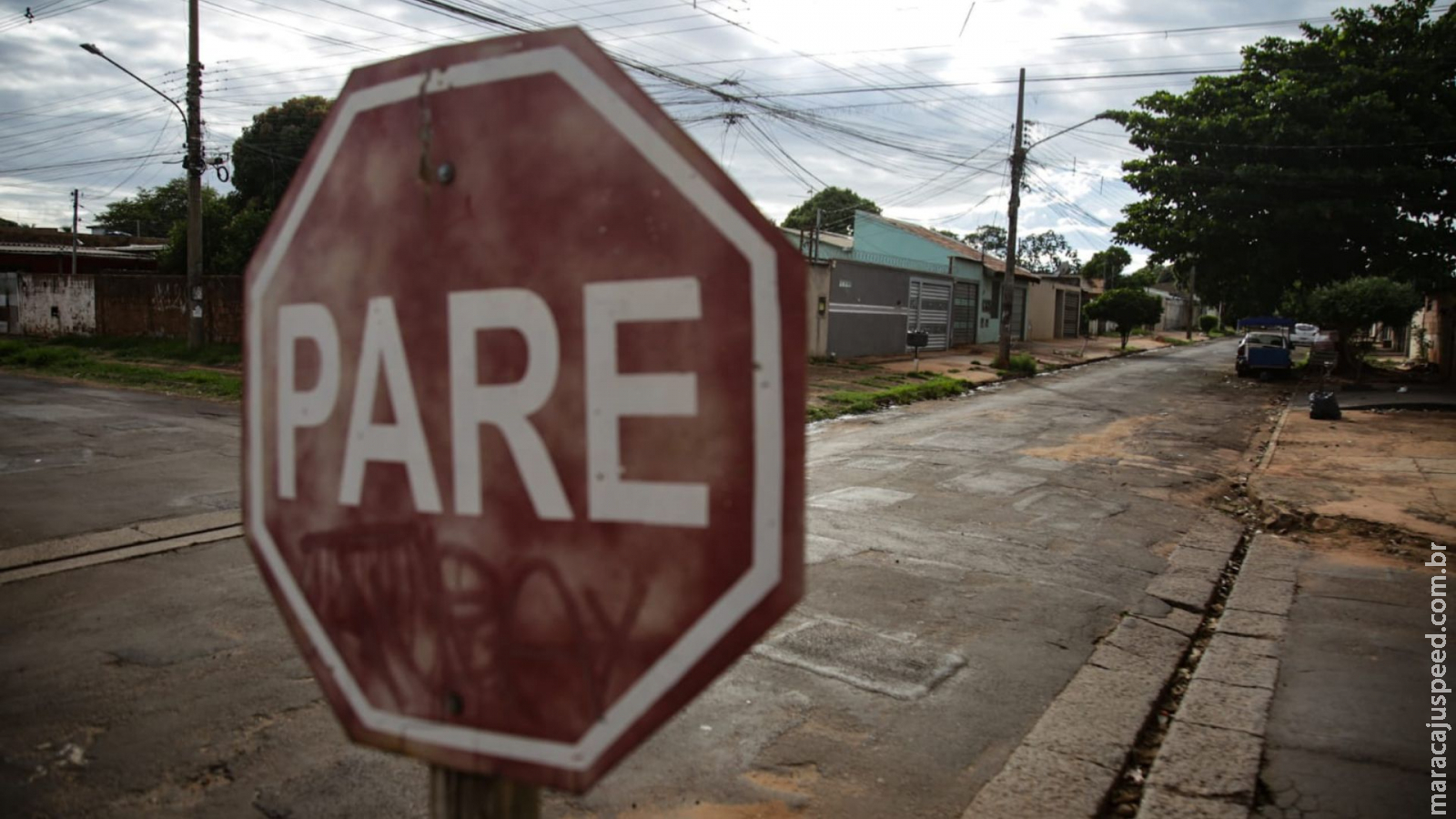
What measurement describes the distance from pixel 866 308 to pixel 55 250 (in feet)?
108

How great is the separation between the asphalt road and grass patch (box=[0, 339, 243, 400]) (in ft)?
25.3

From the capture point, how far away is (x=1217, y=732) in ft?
12.7

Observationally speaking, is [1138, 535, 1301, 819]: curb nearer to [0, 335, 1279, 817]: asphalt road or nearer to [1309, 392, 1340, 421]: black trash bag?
[0, 335, 1279, 817]: asphalt road

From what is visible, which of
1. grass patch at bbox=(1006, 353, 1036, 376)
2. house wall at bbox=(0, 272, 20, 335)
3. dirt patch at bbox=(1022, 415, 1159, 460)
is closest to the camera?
dirt patch at bbox=(1022, 415, 1159, 460)

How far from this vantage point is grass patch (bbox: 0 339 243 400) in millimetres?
16234

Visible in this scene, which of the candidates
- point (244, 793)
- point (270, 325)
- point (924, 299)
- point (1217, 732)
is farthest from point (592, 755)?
point (924, 299)

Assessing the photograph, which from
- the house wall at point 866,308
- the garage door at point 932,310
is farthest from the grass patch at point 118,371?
the garage door at point 932,310

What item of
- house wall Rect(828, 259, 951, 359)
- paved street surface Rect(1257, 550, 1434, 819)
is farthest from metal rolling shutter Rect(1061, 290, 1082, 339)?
paved street surface Rect(1257, 550, 1434, 819)

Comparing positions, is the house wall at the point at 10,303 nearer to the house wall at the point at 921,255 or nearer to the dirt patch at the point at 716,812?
the house wall at the point at 921,255

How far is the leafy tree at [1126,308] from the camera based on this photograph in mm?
37031

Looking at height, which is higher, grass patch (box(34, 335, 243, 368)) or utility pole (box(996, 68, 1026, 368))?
utility pole (box(996, 68, 1026, 368))

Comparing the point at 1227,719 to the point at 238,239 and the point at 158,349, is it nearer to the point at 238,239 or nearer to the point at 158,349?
the point at 158,349

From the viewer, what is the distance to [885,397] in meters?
16.9

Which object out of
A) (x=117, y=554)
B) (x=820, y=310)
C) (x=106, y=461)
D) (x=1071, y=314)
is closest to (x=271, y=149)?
(x=820, y=310)
